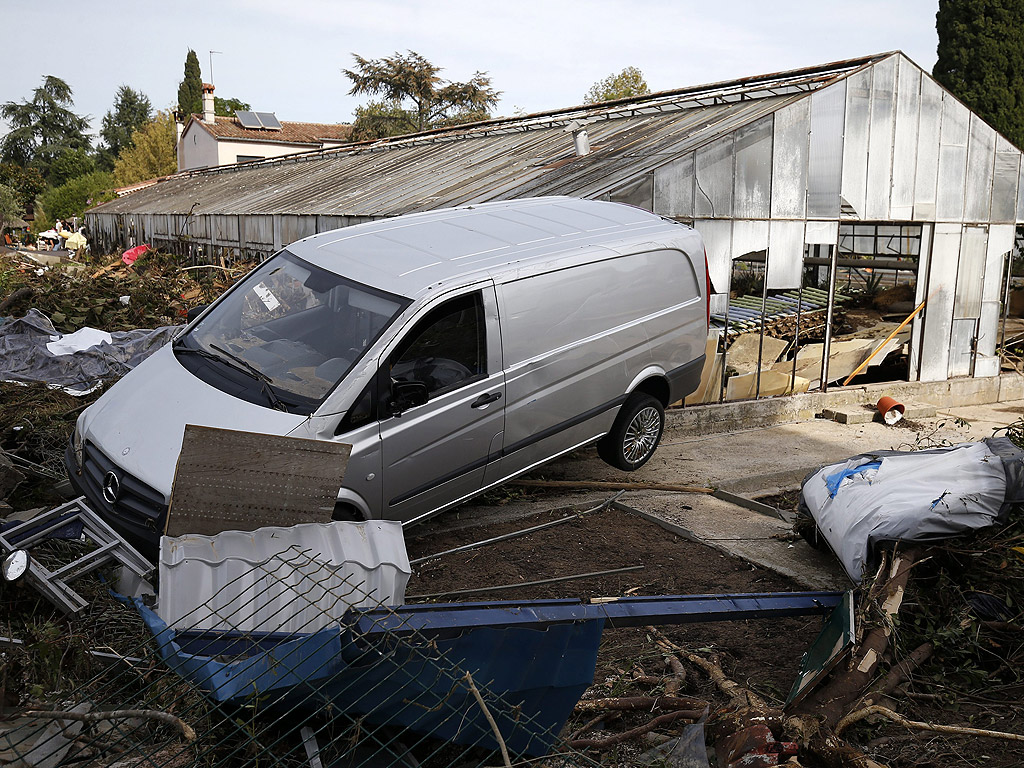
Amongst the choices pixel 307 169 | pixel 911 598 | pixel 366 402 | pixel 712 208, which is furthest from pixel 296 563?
pixel 307 169

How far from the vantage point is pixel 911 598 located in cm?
452

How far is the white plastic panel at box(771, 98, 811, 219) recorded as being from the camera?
10.3 m

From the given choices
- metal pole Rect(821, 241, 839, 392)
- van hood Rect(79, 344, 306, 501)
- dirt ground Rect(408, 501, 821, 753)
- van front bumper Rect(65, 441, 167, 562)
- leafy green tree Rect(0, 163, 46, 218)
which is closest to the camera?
dirt ground Rect(408, 501, 821, 753)

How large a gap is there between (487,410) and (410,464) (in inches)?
29.3

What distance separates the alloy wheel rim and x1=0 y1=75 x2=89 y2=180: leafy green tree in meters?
70.6

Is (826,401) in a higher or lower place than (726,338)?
lower

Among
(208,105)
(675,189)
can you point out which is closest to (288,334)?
(675,189)

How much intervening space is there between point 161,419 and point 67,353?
4.74 meters

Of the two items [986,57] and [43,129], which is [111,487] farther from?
[43,129]

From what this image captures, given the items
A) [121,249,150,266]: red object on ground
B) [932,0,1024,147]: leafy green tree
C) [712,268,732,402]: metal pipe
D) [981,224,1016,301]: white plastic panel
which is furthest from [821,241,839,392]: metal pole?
[932,0,1024,147]: leafy green tree

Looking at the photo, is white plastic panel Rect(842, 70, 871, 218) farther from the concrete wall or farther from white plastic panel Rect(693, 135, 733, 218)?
the concrete wall

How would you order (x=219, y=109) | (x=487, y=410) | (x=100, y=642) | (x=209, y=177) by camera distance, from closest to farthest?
(x=100, y=642), (x=487, y=410), (x=209, y=177), (x=219, y=109)

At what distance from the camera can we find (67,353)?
872 centimetres

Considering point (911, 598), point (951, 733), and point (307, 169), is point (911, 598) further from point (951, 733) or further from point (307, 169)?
point (307, 169)
